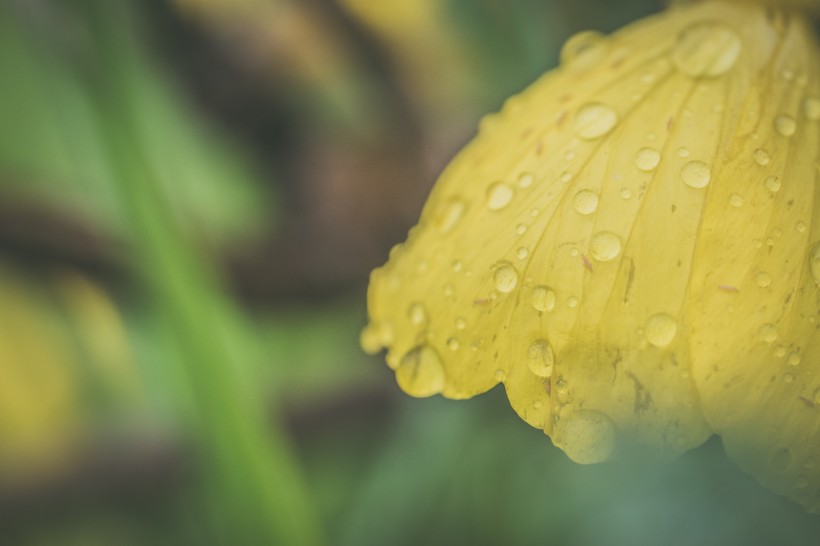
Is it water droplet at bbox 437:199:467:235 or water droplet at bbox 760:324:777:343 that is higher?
water droplet at bbox 437:199:467:235

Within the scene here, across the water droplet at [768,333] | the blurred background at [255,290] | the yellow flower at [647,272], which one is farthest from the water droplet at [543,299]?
the blurred background at [255,290]

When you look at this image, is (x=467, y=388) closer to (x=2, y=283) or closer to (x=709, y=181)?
(x=709, y=181)

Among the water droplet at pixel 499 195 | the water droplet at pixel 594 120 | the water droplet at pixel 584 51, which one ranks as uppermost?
the water droplet at pixel 584 51

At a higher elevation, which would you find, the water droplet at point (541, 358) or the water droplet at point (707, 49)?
the water droplet at point (707, 49)

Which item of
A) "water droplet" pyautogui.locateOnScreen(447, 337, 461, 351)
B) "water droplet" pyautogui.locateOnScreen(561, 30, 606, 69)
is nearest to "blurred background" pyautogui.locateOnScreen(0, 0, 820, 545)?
"water droplet" pyautogui.locateOnScreen(561, 30, 606, 69)

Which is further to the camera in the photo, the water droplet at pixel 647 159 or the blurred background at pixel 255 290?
the blurred background at pixel 255 290

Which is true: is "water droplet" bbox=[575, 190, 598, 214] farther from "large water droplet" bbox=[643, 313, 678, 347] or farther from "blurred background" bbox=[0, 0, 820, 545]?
"blurred background" bbox=[0, 0, 820, 545]

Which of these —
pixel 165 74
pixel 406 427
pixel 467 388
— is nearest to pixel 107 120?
pixel 467 388

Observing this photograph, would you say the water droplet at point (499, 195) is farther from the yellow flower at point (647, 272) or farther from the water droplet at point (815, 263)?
the water droplet at point (815, 263)

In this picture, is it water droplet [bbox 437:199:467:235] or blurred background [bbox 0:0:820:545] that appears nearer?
water droplet [bbox 437:199:467:235]
